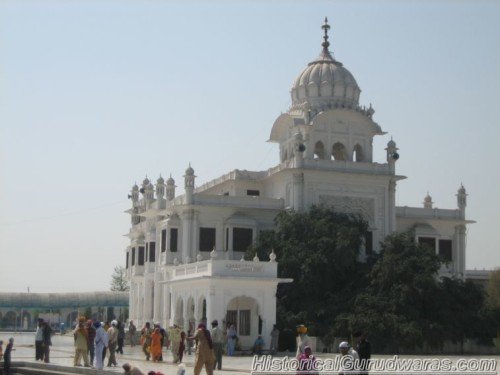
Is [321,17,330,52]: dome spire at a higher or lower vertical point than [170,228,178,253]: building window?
higher

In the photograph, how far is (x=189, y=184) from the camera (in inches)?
1737

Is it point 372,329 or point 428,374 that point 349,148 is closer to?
point 372,329

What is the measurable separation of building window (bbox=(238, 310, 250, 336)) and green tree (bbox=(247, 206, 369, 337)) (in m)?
1.21

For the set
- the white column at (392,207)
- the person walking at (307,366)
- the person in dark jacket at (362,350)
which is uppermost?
the white column at (392,207)

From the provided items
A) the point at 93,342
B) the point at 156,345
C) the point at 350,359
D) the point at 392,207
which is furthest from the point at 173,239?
the point at 350,359

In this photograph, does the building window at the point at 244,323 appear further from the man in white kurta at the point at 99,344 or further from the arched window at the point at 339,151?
the man in white kurta at the point at 99,344

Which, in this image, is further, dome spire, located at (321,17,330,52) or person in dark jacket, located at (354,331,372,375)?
dome spire, located at (321,17,330,52)

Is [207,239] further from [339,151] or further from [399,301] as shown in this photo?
[399,301]

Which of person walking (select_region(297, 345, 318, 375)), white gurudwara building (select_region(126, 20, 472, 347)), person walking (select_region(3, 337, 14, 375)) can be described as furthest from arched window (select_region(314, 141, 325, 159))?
person walking (select_region(297, 345, 318, 375))

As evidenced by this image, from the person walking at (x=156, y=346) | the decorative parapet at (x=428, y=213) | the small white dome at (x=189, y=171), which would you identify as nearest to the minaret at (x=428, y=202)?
the decorative parapet at (x=428, y=213)

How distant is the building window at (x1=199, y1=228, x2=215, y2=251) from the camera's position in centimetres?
4416

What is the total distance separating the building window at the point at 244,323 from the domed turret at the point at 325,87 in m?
11.4

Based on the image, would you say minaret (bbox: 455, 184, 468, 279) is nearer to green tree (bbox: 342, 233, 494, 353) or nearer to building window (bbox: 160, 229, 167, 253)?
green tree (bbox: 342, 233, 494, 353)

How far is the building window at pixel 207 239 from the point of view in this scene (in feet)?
145
